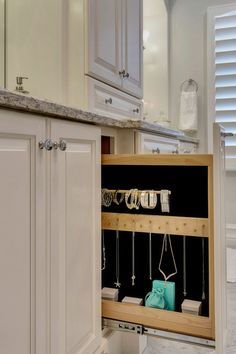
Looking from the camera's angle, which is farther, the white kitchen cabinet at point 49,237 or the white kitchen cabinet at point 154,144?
the white kitchen cabinet at point 154,144

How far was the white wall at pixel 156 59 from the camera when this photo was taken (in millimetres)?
3637

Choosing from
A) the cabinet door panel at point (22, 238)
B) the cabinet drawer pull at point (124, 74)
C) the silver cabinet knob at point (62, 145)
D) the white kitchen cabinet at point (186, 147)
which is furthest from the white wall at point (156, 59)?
the cabinet door panel at point (22, 238)

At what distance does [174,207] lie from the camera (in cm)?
139

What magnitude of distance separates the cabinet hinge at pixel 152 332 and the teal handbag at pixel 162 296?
0.27 feet

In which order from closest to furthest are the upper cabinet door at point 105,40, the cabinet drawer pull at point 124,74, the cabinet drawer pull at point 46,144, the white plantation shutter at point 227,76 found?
the cabinet drawer pull at point 46,144, the upper cabinet door at point 105,40, the cabinet drawer pull at point 124,74, the white plantation shutter at point 227,76

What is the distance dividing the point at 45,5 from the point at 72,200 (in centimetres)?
100

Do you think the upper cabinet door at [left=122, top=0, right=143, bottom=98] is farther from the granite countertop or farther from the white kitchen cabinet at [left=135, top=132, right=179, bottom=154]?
the granite countertop

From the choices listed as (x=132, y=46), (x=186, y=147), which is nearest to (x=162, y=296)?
(x=132, y=46)

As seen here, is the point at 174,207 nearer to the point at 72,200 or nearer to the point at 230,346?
the point at 72,200

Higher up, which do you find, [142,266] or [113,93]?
[113,93]

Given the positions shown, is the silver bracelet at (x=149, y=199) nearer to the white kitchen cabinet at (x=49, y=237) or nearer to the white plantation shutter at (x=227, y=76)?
the white kitchen cabinet at (x=49, y=237)

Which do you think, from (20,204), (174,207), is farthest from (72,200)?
(174,207)

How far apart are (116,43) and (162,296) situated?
4.29 ft

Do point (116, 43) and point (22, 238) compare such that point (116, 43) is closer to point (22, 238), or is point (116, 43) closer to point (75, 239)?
point (75, 239)
